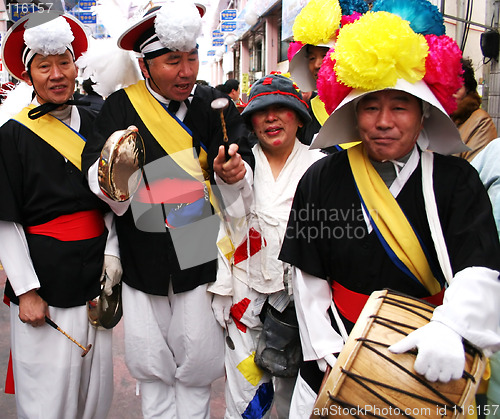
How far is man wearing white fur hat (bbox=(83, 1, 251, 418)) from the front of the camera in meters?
2.19

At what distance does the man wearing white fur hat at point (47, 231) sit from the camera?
2.15 meters

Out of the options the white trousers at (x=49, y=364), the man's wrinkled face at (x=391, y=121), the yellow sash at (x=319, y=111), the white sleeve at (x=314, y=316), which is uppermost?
the man's wrinkled face at (x=391, y=121)

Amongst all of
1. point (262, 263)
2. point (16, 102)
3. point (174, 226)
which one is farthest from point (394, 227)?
point (16, 102)

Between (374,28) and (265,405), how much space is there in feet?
5.99

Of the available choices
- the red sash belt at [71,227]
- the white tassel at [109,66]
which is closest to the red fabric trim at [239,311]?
the red sash belt at [71,227]

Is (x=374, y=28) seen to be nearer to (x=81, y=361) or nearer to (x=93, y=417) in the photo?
(x=81, y=361)

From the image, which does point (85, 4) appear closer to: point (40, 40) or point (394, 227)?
point (40, 40)

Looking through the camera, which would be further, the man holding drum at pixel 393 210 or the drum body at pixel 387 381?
the man holding drum at pixel 393 210

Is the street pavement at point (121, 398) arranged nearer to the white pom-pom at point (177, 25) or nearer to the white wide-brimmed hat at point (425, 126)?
the white wide-brimmed hat at point (425, 126)

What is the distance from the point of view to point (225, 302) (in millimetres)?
→ 2316

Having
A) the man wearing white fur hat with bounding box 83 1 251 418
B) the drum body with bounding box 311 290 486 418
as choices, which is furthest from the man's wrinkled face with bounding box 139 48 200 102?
the drum body with bounding box 311 290 486 418

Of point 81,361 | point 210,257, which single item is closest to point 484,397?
point 210,257

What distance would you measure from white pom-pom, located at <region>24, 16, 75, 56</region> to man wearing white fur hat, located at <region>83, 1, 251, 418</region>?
0.85 feet

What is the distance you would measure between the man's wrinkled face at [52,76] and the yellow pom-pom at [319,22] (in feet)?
4.15
